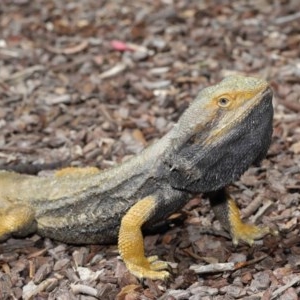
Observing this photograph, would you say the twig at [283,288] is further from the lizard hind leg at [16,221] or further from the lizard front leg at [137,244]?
the lizard hind leg at [16,221]

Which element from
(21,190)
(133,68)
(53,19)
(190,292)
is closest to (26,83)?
(133,68)

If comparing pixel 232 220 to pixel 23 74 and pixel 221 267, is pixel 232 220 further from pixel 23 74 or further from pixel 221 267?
pixel 23 74

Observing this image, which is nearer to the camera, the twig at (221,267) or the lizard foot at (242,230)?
the twig at (221,267)

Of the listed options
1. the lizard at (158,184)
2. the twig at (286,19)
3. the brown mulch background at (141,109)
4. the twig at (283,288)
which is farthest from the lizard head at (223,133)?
the twig at (286,19)

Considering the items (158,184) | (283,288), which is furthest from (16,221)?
(283,288)

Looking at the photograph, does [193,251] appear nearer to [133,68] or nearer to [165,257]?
[165,257]

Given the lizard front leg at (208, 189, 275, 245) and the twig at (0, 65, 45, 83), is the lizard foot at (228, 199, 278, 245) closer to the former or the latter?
the lizard front leg at (208, 189, 275, 245)
